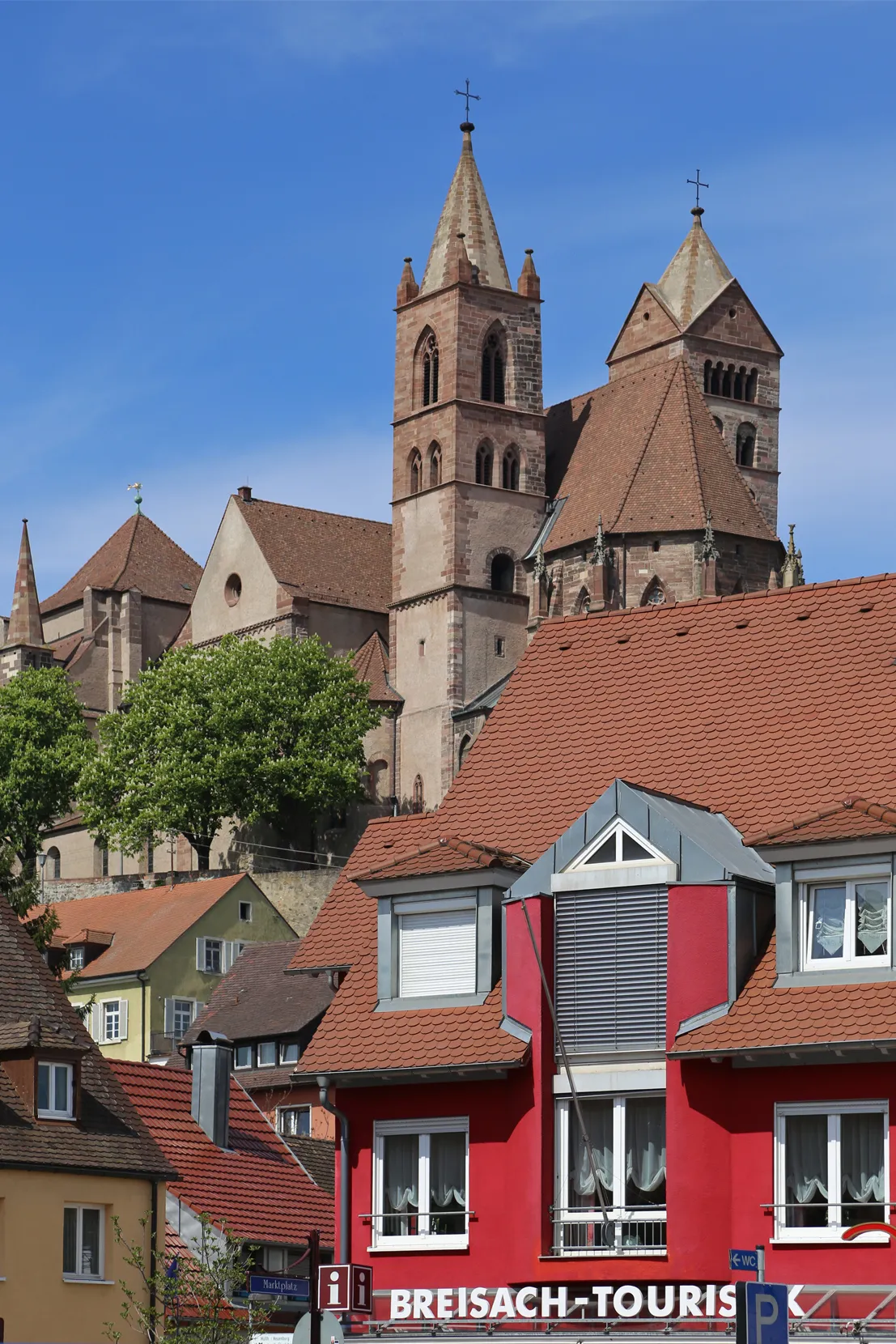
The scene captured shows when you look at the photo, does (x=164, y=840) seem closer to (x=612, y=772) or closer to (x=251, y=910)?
(x=251, y=910)

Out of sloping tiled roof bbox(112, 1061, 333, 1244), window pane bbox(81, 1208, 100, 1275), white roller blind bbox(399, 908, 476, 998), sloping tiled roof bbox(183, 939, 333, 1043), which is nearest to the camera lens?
white roller blind bbox(399, 908, 476, 998)

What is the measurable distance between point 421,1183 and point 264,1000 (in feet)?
126

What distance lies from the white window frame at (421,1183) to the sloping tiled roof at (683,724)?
225cm

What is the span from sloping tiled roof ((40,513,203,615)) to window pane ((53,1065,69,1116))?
105m

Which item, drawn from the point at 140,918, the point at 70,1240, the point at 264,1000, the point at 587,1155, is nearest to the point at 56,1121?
the point at 70,1240

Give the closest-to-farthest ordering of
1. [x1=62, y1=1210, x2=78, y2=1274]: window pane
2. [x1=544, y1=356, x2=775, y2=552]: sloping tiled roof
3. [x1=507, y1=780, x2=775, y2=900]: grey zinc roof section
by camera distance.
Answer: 1. [x1=507, y1=780, x2=775, y2=900]: grey zinc roof section
2. [x1=62, y1=1210, x2=78, y2=1274]: window pane
3. [x1=544, y1=356, x2=775, y2=552]: sloping tiled roof

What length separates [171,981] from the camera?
77125 millimetres

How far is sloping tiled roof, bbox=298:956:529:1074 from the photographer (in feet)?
86.4

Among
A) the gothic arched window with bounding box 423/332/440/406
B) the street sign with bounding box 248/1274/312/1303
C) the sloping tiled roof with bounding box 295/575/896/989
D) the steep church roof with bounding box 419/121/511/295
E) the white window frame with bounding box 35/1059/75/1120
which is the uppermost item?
the steep church roof with bounding box 419/121/511/295

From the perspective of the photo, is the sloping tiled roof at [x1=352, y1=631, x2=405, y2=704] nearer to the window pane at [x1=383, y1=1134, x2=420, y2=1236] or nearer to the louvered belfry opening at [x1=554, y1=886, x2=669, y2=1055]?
the window pane at [x1=383, y1=1134, x2=420, y2=1236]

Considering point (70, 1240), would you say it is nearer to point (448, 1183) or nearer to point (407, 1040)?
point (448, 1183)

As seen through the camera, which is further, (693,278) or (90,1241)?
(693,278)

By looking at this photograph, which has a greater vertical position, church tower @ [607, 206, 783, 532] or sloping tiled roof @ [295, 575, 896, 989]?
church tower @ [607, 206, 783, 532]

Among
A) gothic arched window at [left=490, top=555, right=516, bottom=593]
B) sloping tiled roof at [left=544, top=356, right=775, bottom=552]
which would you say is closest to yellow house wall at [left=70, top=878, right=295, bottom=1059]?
sloping tiled roof at [left=544, top=356, right=775, bottom=552]
